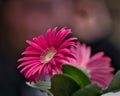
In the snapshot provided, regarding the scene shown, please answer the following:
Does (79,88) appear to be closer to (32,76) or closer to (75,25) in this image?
(32,76)

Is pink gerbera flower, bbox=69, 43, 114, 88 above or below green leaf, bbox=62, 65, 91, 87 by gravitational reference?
below

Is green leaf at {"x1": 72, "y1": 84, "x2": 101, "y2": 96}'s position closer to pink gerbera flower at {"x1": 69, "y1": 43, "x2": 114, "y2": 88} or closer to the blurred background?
pink gerbera flower at {"x1": 69, "y1": 43, "x2": 114, "y2": 88}

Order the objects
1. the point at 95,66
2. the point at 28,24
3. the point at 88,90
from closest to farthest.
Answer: the point at 88,90, the point at 95,66, the point at 28,24

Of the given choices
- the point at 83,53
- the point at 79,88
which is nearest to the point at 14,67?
the point at 83,53

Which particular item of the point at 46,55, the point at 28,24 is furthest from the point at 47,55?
the point at 28,24

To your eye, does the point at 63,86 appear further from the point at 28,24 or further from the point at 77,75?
the point at 28,24

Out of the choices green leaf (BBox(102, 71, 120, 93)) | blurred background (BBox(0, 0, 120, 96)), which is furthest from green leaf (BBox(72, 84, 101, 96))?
blurred background (BBox(0, 0, 120, 96))

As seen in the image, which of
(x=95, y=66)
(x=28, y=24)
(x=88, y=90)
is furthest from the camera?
(x=28, y=24)
